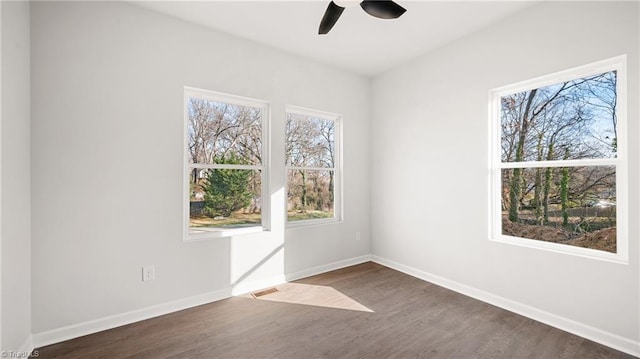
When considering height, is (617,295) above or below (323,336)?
above

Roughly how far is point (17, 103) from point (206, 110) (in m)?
1.37

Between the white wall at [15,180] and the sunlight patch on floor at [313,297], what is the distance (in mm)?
1748

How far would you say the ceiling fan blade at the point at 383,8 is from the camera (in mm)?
1959

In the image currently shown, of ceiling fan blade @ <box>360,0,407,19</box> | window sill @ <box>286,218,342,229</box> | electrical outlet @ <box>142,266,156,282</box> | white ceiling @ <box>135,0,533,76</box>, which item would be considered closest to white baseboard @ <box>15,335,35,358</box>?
electrical outlet @ <box>142,266,156,282</box>

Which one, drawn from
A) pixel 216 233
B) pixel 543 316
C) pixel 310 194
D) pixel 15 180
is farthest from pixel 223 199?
pixel 543 316

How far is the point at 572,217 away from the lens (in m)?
2.42

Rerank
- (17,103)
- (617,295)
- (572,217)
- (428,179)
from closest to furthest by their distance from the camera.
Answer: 1. (17,103)
2. (617,295)
3. (572,217)
4. (428,179)

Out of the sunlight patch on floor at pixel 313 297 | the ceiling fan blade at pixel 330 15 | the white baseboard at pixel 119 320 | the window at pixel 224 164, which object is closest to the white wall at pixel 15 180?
the white baseboard at pixel 119 320

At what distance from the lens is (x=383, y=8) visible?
6.61 feet

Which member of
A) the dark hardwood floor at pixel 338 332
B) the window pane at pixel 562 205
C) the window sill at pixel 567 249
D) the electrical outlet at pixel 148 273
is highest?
the window pane at pixel 562 205

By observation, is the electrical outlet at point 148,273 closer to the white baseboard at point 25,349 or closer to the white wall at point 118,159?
the white wall at point 118,159

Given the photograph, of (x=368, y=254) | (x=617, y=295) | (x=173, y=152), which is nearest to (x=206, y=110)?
(x=173, y=152)

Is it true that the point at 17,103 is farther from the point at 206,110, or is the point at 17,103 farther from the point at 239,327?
the point at 239,327

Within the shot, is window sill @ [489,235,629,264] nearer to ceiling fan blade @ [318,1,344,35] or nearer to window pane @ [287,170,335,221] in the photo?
window pane @ [287,170,335,221]
